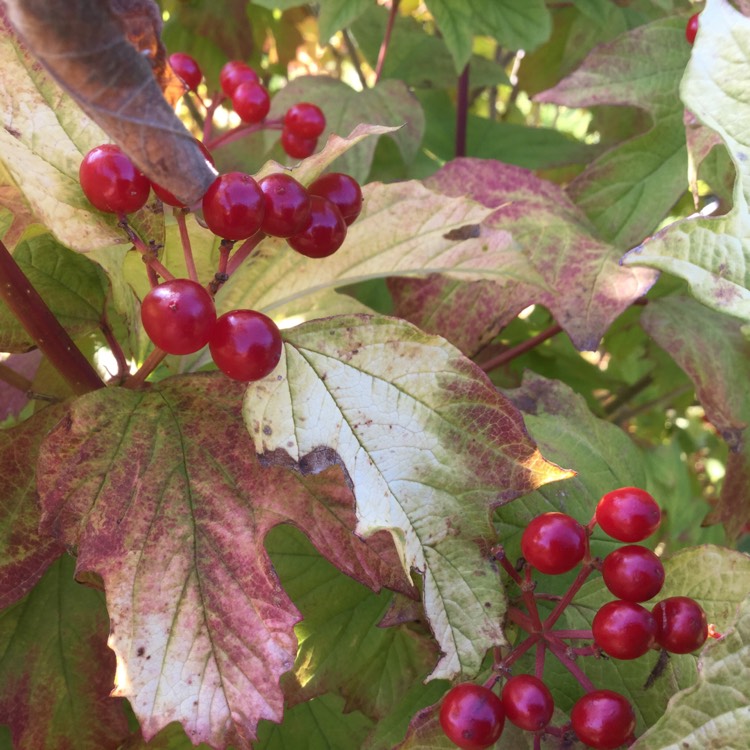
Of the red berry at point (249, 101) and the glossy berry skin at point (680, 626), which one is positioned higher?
the red berry at point (249, 101)

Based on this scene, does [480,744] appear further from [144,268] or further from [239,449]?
[144,268]

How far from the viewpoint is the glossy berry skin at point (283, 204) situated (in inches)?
25.7

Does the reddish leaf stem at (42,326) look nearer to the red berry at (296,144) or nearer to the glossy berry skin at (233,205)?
the glossy berry skin at (233,205)

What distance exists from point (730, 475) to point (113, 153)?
34.9 inches

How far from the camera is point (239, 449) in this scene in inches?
30.2

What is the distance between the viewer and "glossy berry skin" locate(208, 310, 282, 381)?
65cm

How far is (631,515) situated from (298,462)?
1.03 feet

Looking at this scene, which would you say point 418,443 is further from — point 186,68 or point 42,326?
point 186,68

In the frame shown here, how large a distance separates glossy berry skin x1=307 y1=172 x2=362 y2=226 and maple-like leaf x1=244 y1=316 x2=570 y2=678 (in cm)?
10

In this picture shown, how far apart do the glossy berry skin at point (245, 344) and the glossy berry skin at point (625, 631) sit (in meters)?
0.37

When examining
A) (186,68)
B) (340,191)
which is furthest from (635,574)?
(186,68)

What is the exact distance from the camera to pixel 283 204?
0.65m

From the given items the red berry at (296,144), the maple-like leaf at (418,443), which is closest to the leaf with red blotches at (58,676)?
the maple-like leaf at (418,443)

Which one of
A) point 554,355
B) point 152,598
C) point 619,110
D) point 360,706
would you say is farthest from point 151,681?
point 619,110
